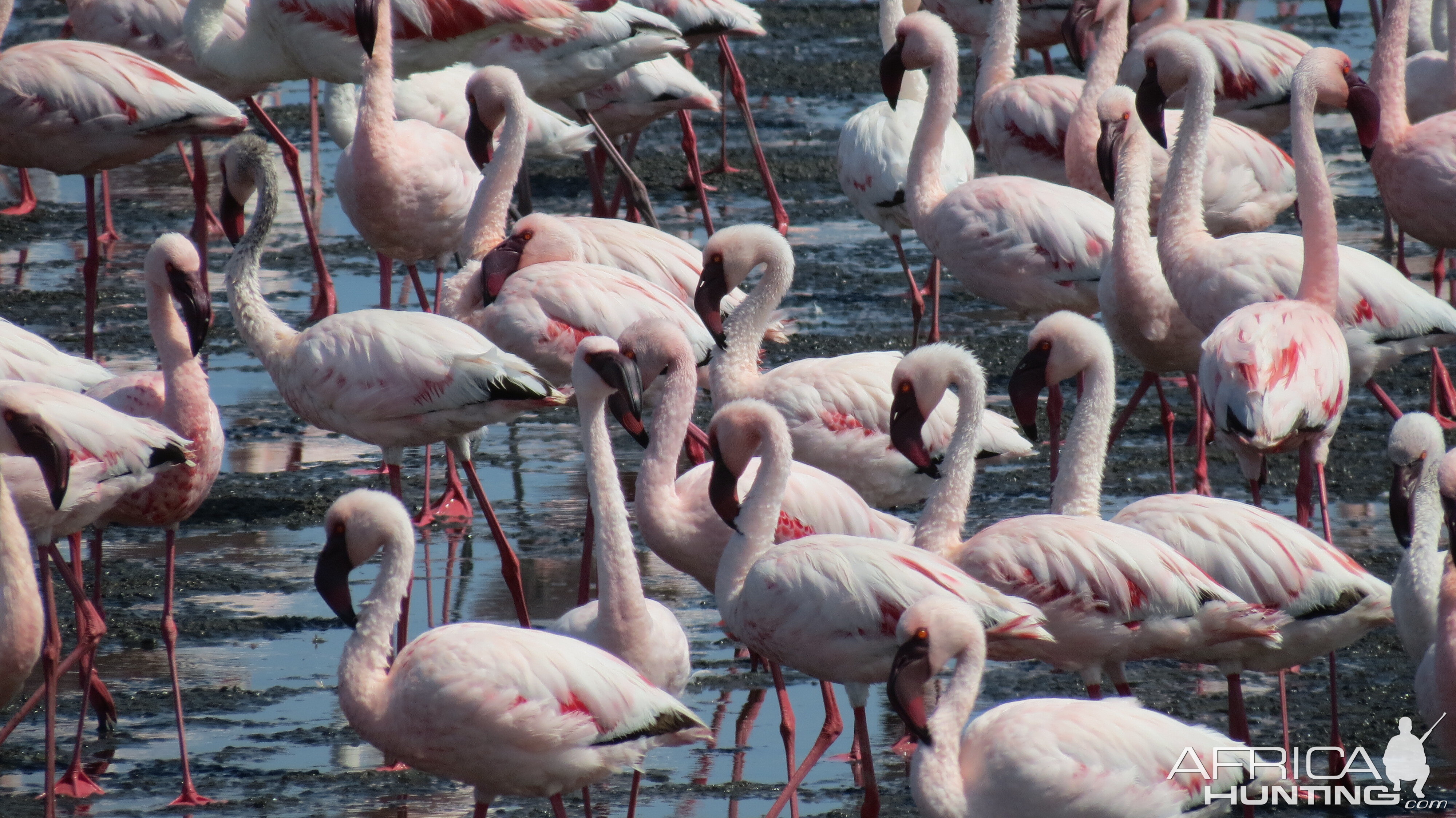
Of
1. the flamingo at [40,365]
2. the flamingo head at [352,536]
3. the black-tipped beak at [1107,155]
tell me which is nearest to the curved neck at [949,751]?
the flamingo head at [352,536]

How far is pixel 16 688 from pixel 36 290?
5665 mm

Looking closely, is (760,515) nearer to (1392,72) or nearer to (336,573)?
(336,573)

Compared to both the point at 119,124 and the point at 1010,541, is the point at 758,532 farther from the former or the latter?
the point at 119,124

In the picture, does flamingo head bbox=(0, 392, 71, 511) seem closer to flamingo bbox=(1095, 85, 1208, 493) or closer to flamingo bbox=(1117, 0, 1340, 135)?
flamingo bbox=(1095, 85, 1208, 493)

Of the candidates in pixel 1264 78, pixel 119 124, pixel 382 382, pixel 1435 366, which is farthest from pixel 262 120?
pixel 1435 366

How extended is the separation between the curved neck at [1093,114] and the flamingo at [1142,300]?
51.5 inches

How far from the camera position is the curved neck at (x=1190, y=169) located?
6574 mm

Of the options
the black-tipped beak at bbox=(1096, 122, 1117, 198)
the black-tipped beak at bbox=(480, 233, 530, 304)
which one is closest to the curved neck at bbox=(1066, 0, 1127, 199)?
the black-tipped beak at bbox=(1096, 122, 1117, 198)

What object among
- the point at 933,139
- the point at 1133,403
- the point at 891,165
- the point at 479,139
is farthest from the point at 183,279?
the point at 891,165

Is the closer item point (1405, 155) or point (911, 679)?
point (911, 679)

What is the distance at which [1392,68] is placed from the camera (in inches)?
306

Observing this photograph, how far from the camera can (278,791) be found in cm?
464

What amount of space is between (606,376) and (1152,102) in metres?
2.97

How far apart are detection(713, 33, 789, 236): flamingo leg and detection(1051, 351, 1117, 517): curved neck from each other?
490 cm
